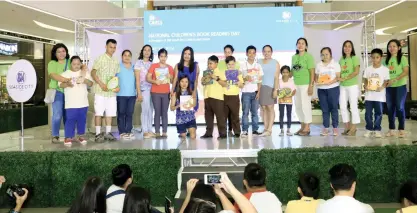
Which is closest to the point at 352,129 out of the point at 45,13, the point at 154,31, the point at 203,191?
the point at 203,191

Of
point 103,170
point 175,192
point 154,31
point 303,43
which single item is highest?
point 154,31

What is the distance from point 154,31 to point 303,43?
13.8 ft

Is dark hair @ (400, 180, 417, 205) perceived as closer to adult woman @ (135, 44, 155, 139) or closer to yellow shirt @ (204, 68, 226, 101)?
yellow shirt @ (204, 68, 226, 101)

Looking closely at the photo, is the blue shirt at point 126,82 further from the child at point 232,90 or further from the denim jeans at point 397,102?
the denim jeans at point 397,102

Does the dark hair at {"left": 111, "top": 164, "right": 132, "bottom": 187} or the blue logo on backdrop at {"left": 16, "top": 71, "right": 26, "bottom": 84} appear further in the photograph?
Answer: the blue logo on backdrop at {"left": 16, "top": 71, "right": 26, "bottom": 84}

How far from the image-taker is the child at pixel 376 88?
4.98m

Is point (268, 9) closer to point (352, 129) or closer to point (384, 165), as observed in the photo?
point (352, 129)

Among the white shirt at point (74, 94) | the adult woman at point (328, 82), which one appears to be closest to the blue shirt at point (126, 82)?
the white shirt at point (74, 94)

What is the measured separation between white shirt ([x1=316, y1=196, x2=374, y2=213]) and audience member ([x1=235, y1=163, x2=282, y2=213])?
0.88ft

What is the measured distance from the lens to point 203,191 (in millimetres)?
1798

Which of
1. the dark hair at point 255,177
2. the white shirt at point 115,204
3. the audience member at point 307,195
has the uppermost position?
the dark hair at point 255,177

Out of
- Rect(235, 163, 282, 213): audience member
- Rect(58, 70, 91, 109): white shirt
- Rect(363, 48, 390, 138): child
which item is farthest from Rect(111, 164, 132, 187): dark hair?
Rect(363, 48, 390, 138): child

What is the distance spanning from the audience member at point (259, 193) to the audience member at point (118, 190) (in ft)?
2.64

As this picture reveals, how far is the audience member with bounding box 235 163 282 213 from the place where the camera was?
2.16 m
